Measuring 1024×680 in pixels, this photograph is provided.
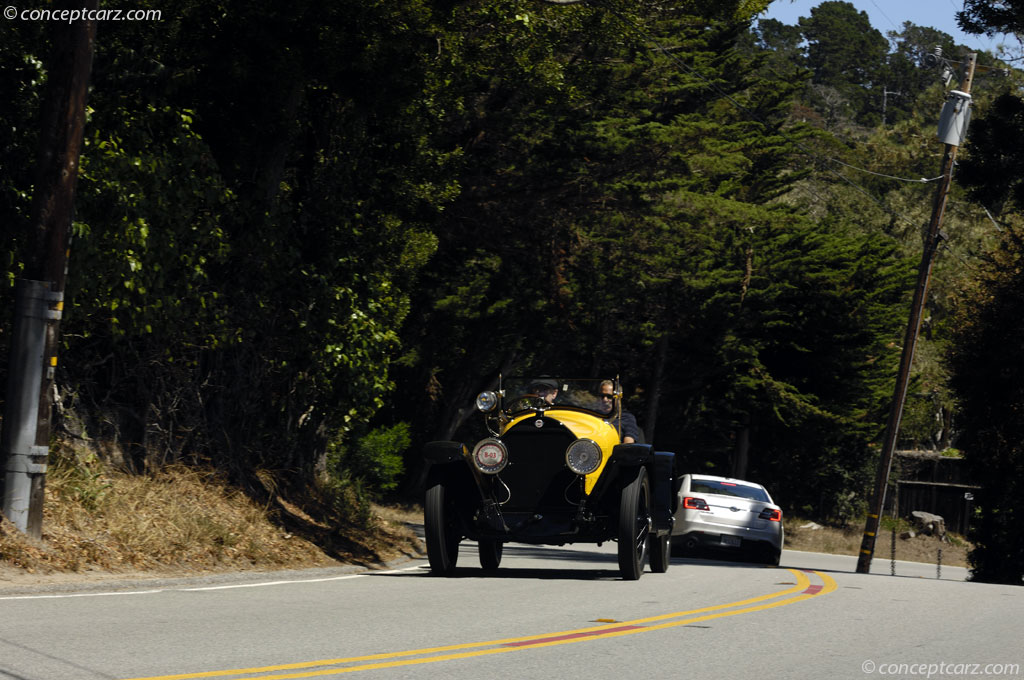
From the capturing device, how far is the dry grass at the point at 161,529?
40.2 feet

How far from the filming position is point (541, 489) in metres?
13.6

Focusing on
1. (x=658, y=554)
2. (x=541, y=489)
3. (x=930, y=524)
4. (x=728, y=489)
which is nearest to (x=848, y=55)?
(x=930, y=524)

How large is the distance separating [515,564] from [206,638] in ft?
30.9

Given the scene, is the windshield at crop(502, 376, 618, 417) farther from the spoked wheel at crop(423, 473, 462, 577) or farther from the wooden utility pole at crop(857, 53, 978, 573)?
the wooden utility pole at crop(857, 53, 978, 573)

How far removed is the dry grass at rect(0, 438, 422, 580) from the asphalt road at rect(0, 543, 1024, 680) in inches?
34.0

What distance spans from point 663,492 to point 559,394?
167cm

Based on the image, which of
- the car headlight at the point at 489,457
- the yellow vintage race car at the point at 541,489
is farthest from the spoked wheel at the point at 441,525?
the car headlight at the point at 489,457

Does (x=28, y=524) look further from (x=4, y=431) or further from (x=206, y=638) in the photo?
(x=206, y=638)

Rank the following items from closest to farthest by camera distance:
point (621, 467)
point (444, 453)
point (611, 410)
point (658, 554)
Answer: point (444, 453)
point (621, 467)
point (611, 410)
point (658, 554)

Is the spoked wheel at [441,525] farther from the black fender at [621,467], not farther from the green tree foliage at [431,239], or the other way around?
the green tree foliage at [431,239]

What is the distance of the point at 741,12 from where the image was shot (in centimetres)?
1947

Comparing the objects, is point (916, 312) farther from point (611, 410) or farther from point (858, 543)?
point (858, 543)

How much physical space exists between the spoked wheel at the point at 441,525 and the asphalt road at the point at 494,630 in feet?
0.93

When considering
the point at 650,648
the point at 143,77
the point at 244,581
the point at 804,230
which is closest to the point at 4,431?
the point at 244,581
